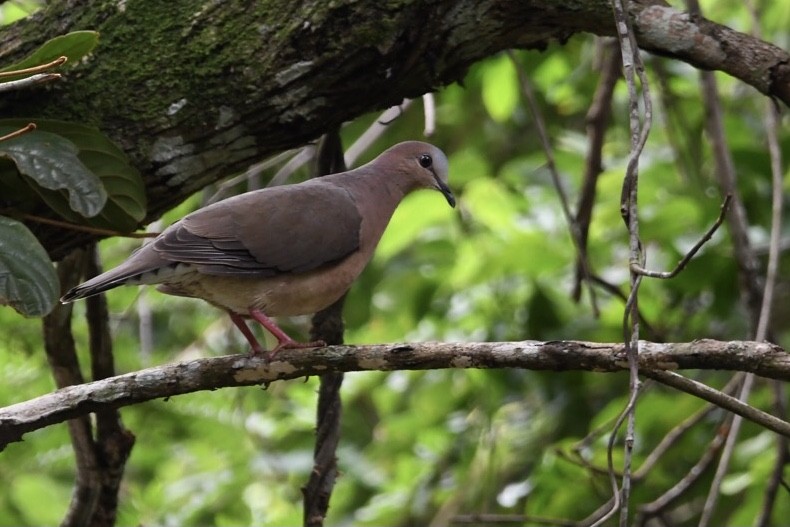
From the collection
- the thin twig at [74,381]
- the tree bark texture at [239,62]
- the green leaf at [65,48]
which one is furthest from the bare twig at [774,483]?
the green leaf at [65,48]

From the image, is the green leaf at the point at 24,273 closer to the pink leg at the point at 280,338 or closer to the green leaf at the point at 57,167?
the green leaf at the point at 57,167

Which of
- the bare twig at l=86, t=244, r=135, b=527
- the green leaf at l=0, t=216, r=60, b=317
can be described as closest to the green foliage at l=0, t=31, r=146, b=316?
the green leaf at l=0, t=216, r=60, b=317

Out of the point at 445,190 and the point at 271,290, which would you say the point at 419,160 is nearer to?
the point at 445,190

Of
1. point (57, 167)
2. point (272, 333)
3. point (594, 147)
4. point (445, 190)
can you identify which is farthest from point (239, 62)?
point (594, 147)

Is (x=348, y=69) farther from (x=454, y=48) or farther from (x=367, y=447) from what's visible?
(x=367, y=447)

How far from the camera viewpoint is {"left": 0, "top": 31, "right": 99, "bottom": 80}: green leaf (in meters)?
2.96

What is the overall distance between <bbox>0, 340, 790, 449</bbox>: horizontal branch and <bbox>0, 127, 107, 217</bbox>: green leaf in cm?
66

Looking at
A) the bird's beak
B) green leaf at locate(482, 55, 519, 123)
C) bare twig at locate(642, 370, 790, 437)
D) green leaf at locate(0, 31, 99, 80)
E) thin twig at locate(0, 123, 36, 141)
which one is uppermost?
green leaf at locate(0, 31, 99, 80)

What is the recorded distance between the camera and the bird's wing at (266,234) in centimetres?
342

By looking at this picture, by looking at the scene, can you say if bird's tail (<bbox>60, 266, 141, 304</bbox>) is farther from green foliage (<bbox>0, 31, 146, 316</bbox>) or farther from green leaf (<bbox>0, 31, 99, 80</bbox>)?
green leaf (<bbox>0, 31, 99, 80</bbox>)

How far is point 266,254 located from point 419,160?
1089 millimetres

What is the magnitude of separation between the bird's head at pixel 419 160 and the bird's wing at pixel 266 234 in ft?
2.04

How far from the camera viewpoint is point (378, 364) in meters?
2.66

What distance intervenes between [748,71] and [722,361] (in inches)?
50.8
